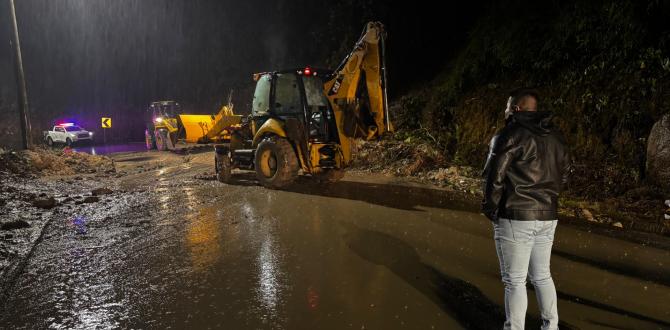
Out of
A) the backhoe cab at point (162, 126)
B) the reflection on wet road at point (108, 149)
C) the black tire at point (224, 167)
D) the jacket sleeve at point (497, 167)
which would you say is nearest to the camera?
the jacket sleeve at point (497, 167)

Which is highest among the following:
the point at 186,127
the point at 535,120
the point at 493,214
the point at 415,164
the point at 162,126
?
the point at 162,126

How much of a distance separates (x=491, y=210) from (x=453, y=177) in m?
6.68

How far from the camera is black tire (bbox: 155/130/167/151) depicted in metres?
22.1

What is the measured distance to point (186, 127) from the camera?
17891mm

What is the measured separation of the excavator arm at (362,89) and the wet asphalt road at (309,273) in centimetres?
200

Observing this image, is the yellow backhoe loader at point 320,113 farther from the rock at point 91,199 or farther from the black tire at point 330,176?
the rock at point 91,199

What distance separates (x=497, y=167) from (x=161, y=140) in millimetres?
22051

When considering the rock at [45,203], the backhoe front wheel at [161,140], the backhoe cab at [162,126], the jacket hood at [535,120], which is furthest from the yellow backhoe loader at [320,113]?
the backhoe front wheel at [161,140]

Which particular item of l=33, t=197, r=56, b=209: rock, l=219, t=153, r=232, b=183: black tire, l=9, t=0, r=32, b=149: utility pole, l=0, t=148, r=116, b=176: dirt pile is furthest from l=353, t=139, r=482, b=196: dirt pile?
l=9, t=0, r=32, b=149: utility pole

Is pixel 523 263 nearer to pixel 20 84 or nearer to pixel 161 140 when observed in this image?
pixel 20 84

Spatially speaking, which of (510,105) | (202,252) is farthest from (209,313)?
(510,105)

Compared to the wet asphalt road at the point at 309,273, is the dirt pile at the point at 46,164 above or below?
above

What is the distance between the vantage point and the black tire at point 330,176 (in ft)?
34.4

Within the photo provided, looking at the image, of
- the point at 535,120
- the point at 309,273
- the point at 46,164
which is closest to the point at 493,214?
the point at 535,120
